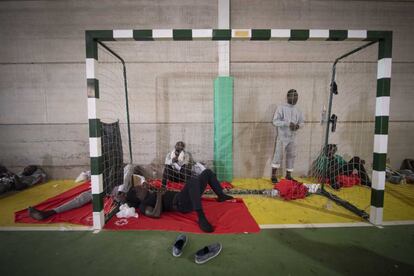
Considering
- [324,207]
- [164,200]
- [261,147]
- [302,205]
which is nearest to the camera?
[164,200]

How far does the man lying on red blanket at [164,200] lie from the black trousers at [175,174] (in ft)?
3.79

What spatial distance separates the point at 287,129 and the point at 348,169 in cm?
163

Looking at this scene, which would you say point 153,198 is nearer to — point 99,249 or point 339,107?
point 99,249

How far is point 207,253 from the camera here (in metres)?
2.06

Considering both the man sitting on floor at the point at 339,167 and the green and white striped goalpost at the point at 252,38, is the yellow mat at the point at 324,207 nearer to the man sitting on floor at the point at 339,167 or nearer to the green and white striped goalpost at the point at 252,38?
the man sitting on floor at the point at 339,167

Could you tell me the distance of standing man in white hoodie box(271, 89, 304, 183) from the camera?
460 centimetres

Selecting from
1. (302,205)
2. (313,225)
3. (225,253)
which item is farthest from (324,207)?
(225,253)

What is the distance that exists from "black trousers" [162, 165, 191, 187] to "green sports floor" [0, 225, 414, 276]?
6.10 feet

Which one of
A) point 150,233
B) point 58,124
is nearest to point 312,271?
point 150,233

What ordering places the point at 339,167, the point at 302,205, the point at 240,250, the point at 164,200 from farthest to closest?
the point at 339,167 < the point at 302,205 < the point at 164,200 < the point at 240,250

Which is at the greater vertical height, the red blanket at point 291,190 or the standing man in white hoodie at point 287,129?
the standing man in white hoodie at point 287,129

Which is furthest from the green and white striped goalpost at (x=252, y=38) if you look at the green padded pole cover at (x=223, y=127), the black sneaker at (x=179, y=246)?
Answer: the green padded pole cover at (x=223, y=127)

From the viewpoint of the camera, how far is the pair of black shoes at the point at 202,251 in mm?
2010

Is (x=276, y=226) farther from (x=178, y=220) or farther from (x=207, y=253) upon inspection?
(x=178, y=220)
